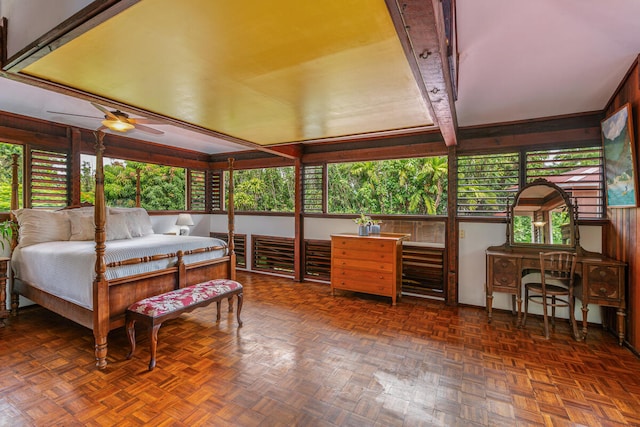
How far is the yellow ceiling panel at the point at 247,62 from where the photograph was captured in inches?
48.6

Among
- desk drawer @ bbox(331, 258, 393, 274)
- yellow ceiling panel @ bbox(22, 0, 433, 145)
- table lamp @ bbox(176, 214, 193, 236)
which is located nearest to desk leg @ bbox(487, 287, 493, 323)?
desk drawer @ bbox(331, 258, 393, 274)

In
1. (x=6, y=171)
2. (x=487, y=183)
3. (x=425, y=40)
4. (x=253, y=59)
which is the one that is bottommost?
(x=487, y=183)

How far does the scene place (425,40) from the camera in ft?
4.18

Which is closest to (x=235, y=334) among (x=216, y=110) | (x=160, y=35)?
(x=216, y=110)

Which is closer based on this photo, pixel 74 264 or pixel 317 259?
pixel 74 264

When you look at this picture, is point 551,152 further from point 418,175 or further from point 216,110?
point 216,110

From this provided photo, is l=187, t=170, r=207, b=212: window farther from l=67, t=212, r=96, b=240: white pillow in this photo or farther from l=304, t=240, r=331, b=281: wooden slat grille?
l=304, t=240, r=331, b=281: wooden slat grille

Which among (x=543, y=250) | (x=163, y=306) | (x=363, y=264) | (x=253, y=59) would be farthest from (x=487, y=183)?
(x=163, y=306)

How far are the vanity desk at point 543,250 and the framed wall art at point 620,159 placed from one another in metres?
0.44

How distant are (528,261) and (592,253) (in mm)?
698

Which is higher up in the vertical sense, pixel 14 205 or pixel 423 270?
pixel 14 205

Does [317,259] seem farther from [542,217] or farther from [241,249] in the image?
[542,217]

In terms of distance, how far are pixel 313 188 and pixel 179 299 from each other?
9.68ft

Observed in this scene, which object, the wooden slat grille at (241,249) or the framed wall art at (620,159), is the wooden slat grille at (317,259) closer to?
the wooden slat grille at (241,249)
